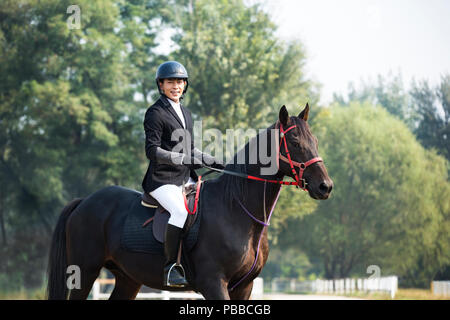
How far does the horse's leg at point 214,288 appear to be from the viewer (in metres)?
5.89

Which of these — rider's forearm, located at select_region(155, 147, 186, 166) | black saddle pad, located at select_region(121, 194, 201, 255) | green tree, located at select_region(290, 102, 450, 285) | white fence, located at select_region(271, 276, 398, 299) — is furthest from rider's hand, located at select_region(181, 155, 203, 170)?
green tree, located at select_region(290, 102, 450, 285)

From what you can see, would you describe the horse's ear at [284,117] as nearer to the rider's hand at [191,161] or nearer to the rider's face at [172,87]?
the rider's hand at [191,161]

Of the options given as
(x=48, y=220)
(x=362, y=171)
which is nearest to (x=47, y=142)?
(x=48, y=220)

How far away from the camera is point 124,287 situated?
7547 mm

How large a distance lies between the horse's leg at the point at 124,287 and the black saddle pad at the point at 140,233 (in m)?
0.85

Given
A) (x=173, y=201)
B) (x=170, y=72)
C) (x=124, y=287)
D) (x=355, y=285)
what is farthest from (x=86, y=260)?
(x=355, y=285)

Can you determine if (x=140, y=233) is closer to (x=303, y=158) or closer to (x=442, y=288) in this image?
(x=303, y=158)

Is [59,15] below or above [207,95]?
above

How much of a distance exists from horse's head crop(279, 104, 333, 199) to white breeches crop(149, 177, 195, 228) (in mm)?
1218

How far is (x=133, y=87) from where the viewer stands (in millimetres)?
31516

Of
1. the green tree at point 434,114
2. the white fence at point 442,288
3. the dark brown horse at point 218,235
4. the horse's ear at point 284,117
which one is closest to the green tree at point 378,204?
the green tree at point 434,114

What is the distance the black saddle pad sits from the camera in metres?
6.58
